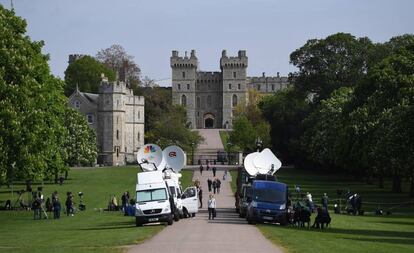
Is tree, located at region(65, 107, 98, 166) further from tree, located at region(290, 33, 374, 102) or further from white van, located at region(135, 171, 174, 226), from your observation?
white van, located at region(135, 171, 174, 226)

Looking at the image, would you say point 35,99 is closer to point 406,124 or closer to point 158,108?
point 406,124

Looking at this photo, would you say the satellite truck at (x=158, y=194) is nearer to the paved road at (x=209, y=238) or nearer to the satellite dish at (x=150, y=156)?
the satellite dish at (x=150, y=156)

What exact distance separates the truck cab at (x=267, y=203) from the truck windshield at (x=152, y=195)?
398 centimetres

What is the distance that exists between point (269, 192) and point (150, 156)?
29.8 feet

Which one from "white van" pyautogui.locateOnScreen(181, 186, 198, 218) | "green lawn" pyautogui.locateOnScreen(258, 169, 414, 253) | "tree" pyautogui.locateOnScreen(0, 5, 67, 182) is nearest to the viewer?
"green lawn" pyautogui.locateOnScreen(258, 169, 414, 253)

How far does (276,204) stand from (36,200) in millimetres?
14545

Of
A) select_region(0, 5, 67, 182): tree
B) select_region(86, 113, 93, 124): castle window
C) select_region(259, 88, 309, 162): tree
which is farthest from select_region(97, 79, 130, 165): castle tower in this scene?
select_region(0, 5, 67, 182): tree

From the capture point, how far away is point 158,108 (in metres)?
141

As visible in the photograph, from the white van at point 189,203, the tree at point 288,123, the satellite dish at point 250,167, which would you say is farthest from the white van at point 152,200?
the tree at point 288,123

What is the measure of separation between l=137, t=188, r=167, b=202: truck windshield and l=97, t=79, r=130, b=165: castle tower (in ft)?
267

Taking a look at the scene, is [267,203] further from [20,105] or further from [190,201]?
[20,105]

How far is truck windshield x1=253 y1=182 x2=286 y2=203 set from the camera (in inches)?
1567

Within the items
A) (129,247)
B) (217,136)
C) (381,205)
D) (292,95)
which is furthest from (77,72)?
(129,247)

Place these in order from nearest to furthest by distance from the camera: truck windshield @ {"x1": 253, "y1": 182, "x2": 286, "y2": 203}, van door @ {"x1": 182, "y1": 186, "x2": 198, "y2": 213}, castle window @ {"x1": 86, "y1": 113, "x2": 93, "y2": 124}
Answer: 1. truck windshield @ {"x1": 253, "y1": 182, "x2": 286, "y2": 203}
2. van door @ {"x1": 182, "y1": 186, "x2": 198, "y2": 213}
3. castle window @ {"x1": 86, "y1": 113, "x2": 93, "y2": 124}
